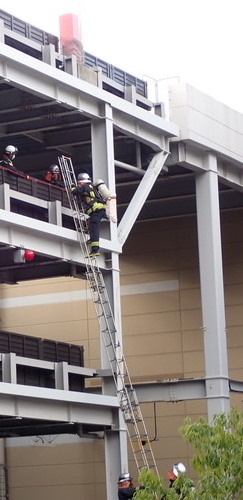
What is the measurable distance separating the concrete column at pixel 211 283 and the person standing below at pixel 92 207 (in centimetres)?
508

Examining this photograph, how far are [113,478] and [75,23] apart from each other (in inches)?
430

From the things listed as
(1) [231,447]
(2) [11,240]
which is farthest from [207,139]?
(1) [231,447]

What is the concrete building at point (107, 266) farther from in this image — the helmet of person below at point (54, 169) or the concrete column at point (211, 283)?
the helmet of person below at point (54, 169)

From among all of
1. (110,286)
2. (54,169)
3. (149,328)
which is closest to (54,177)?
(54,169)

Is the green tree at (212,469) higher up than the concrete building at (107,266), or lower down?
lower down

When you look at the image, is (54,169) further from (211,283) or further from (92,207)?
(211,283)

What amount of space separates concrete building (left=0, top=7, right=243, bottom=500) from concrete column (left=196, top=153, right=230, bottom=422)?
0.04 m

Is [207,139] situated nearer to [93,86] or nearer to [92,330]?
[93,86]

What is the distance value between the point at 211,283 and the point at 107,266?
4.48m

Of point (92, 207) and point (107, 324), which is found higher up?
point (92, 207)

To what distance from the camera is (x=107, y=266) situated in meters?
30.7

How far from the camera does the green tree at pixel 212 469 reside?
19.4m

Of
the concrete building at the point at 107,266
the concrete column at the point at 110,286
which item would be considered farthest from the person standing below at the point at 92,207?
the concrete column at the point at 110,286

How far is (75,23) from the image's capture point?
31.5m
